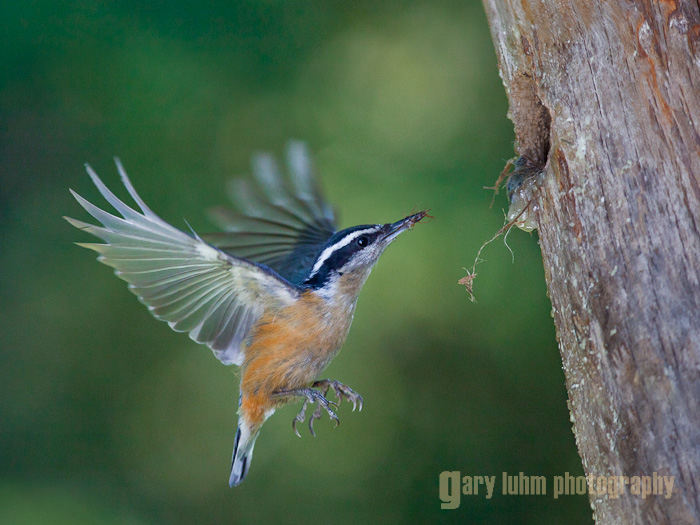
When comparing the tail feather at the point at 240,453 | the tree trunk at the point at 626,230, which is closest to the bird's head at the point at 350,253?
the tail feather at the point at 240,453

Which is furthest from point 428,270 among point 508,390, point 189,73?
point 189,73

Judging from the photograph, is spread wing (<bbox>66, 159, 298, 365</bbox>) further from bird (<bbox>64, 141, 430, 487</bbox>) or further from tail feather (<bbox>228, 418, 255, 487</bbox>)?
tail feather (<bbox>228, 418, 255, 487</bbox>)

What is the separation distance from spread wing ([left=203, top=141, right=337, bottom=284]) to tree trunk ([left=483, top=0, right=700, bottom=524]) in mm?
1177

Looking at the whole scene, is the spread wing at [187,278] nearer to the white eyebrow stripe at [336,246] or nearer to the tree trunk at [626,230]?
the white eyebrow stripe at [336,246]

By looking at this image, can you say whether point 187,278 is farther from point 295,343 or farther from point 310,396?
point 310,396

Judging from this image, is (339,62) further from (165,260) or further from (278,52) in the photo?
(165,260)

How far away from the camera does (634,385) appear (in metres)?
1.58

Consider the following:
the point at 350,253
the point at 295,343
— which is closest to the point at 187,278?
the point at 295,343

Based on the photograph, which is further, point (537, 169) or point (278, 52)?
point (278, 52)

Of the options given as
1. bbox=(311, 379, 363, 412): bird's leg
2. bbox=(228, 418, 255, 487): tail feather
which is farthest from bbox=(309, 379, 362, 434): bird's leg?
bbox=(228, 418, 255, 487): tail feather

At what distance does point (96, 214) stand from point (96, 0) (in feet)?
7.28

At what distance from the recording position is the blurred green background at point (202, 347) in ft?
11.4

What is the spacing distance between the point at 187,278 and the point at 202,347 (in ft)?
4.43

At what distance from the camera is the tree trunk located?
1529 millimetres
